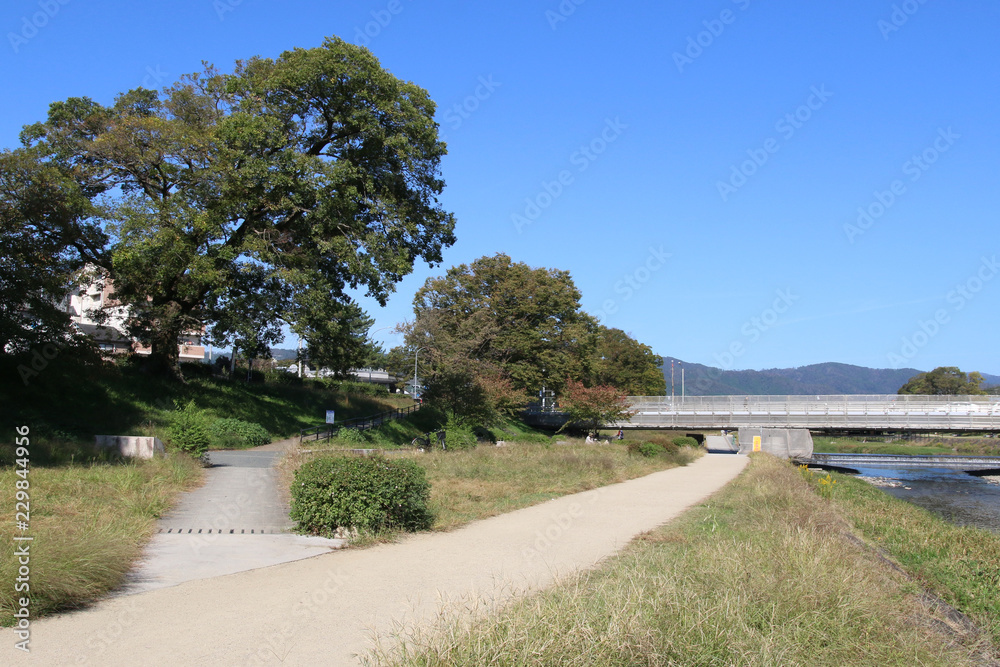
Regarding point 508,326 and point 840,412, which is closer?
point 840,412

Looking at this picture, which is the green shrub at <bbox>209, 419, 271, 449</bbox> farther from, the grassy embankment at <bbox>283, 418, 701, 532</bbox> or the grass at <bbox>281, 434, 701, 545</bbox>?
the grass at <bbox>281, 434, 701, 545</bbox>

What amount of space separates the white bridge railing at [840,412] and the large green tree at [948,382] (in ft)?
287

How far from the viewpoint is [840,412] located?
51.8 m

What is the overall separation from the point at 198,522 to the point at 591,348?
167 feet

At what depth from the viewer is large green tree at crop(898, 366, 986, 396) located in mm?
128000

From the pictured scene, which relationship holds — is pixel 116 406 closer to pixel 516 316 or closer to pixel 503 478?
pixel 503 478

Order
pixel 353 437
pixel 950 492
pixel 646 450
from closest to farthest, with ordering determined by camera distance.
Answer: pixel 353 437
pixel 950 492
pixel 646 450

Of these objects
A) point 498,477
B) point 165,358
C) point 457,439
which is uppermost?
point 165,358

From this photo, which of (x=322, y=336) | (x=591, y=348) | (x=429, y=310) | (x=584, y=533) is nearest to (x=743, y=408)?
(x=591, y=348)

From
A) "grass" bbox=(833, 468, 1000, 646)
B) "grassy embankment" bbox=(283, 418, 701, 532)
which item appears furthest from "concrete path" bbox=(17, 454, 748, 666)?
"grass" bbox=(833, 468, 1000, 646)

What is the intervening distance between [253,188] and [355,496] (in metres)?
19.8

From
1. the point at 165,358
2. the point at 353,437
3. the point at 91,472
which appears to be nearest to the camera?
the point at 91,472

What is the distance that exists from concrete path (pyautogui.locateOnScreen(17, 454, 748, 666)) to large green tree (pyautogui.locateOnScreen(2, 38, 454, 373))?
1884cm

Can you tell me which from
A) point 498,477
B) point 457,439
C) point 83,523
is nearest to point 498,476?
point 498,477
